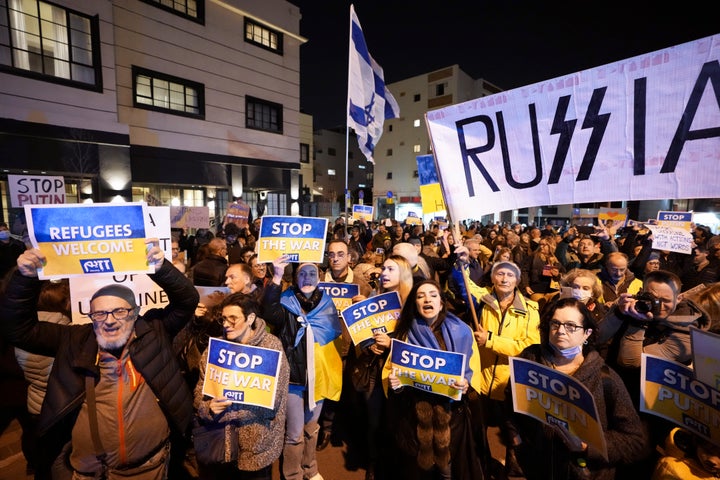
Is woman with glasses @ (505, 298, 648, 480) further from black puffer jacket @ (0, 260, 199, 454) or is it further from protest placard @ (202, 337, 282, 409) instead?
black puffer jacket @ (0, 260, 199, 454)

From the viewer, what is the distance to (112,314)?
7.66ft

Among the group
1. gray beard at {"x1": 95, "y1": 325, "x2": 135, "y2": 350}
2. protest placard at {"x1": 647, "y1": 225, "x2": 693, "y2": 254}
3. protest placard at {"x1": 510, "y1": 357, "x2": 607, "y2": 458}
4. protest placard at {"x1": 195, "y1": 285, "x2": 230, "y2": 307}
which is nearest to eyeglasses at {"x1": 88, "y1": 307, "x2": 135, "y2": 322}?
gray beard at {"x1": 95, "y1": 325, "x2": 135, "y2": 350}

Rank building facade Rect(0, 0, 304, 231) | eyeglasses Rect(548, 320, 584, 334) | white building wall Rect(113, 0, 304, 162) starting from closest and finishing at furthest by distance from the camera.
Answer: eyeglasses Rect(548, 320, 584, 334) → building facade Rect(0, 0, 304, 231) → white building wall Rect(113, 0, 304, 162)

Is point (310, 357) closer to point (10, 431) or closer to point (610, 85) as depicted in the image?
point (610, 85)

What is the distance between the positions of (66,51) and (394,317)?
16068 millimetres

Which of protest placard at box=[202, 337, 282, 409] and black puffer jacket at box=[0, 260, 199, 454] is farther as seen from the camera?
protest placard at box=[202, 337, 282, 409]

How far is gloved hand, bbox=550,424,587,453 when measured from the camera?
2.17 m

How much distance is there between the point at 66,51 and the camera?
41.0 ft

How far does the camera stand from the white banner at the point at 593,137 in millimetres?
2324

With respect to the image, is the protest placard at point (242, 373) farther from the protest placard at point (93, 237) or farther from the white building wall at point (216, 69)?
the white building wall at point (216, 69)

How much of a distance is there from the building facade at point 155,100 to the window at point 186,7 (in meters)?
0.05

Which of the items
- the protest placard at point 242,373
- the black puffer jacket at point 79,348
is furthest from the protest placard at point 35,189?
the protest placard at point 242,373

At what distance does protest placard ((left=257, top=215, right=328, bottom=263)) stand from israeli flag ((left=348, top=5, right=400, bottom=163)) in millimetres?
5062

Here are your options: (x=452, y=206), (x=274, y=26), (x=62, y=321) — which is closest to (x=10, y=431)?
(x=62, y=321)
